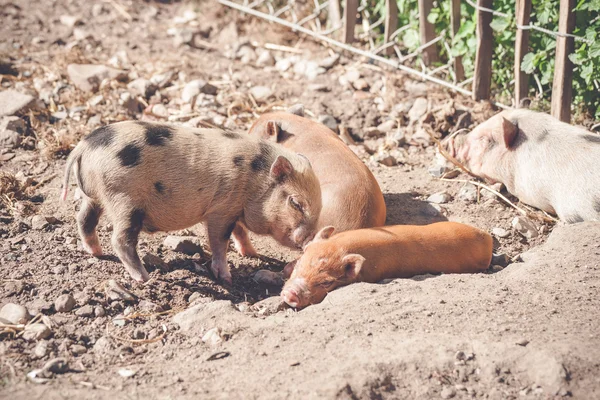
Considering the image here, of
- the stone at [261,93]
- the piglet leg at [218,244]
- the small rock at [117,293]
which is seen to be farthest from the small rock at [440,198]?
the small rock at [117,293]

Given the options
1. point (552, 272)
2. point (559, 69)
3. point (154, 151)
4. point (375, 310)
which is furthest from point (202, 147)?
point (559, 69)

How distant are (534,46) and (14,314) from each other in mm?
5250

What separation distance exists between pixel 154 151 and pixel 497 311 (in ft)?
8.21

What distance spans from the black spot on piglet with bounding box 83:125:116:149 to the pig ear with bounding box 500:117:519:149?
3.46 meters

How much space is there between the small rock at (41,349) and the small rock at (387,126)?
4.31 m

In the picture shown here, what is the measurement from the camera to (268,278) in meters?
5.22

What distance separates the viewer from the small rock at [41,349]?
3.91 m

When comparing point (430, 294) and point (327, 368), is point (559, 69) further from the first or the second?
point (327, 368)

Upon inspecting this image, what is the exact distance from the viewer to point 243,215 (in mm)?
5367

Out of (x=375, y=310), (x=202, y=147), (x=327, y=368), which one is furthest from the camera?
(x=202, y=147)

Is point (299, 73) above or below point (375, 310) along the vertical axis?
above

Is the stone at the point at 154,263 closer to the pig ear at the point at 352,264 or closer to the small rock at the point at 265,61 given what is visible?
the pig ear at the point at 352,264

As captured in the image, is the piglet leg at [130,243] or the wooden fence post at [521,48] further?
the wooden fence post at [521,48]

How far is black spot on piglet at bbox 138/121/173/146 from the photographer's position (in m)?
4.86
